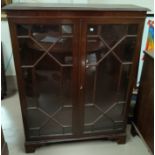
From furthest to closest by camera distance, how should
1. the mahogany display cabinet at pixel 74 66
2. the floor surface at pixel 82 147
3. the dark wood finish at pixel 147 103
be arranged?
1. the floor surface at pixel 82 147
2. the dark wood finish at pixel 147 103
3. the mahogany display cabinet at pixel 74 66

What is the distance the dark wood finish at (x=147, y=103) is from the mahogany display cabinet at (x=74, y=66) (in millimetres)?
148

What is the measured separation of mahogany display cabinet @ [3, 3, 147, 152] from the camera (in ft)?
4.24

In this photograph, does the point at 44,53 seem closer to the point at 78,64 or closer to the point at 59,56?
the point at 59,56

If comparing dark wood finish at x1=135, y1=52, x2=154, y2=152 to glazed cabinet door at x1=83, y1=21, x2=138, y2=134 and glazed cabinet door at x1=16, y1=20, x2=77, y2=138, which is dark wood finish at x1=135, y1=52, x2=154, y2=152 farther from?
glazed cabinet door at x1=16, y1=20, x2=77, y2=138

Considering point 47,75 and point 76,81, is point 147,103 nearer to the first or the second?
point 76,81

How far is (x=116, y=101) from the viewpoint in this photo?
5.45ft

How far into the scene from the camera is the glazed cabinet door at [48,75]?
4.34 feet

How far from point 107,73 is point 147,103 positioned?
0.45 meters

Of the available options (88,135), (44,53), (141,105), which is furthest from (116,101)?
(44,53)

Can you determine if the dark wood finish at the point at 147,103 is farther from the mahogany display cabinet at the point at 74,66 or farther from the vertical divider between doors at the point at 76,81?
the vertical divider between doors at the point at 76,81

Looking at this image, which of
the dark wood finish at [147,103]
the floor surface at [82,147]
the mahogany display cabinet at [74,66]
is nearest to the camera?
the mahogany display cabinet at [74,66]

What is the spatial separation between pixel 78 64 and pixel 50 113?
0.51 metres

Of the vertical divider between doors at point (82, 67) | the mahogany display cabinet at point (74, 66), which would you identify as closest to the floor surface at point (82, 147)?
the mahogany display cabinet at point (74, 66)

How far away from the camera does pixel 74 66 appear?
1444 millimetres
